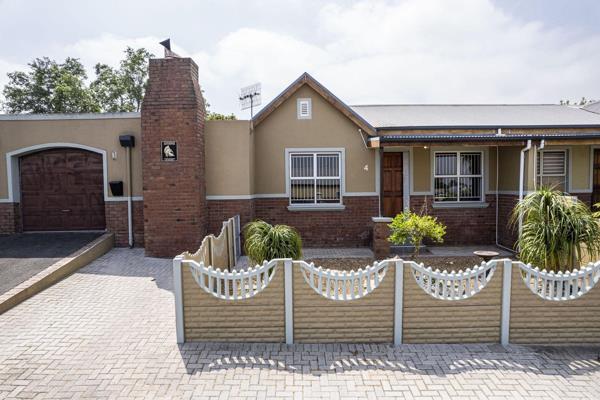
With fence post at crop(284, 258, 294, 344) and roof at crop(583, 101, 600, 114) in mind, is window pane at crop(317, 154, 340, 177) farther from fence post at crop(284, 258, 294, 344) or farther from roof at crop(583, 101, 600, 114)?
roof at crop(583, 101, 600, 114)

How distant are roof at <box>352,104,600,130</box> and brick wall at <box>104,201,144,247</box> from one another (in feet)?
24.6

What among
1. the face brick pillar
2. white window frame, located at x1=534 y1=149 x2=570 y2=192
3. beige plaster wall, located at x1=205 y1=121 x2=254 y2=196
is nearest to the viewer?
the face brick pillar

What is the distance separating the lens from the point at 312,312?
4.91 m

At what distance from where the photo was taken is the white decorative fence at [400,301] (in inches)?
193

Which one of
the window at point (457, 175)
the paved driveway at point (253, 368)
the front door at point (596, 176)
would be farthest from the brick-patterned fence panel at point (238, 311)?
the front door at point (596, 176)

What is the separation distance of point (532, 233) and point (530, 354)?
279 centimetres

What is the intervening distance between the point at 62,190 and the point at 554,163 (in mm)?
14824

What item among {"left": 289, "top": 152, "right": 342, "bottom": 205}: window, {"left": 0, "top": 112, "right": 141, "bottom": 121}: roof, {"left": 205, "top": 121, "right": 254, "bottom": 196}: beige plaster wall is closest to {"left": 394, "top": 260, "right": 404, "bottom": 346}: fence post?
{"left": 205, "top": 121, "right": 254, "bottom": 196}: beige plaster wall

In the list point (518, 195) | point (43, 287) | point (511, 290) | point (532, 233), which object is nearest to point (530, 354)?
point (511, 290)

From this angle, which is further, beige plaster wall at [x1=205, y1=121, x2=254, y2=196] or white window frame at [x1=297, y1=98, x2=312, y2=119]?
white window frame at [x1=297, y1=98, x2=312, y2=119]

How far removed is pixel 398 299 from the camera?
Answer: 489cm

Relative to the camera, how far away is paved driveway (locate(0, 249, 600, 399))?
392cm

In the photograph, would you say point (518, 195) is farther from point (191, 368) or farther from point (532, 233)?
point (191, 368)

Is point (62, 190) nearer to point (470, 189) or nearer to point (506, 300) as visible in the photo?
point (506, 300)
